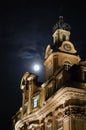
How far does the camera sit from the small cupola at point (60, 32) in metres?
65.6

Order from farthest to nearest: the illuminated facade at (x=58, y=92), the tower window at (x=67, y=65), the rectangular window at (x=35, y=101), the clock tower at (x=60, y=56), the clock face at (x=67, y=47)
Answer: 1. the clock face at (x=67, y=47)
2. the clock tower at (x=60, y=56)
3. the rectangular window at (x=35, y=101)
4. the tower window at (x=67, y=65)
5. the illuminated facade at (x=58, y=92)

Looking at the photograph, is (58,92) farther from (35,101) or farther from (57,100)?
(35,101)

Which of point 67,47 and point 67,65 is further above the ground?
point 67,47

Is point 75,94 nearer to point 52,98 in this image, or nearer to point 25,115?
point 52,98

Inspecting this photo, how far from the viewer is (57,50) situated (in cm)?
6194

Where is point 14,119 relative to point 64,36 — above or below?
below

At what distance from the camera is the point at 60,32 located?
2601 inches

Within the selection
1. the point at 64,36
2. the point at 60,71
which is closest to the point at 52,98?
the point at 60,71

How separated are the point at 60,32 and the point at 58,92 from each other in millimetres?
17098

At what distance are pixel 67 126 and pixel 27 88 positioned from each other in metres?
17.7

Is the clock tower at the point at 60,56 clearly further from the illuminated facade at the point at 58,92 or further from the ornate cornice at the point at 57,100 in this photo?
the ornate cornice at the point at 57,100

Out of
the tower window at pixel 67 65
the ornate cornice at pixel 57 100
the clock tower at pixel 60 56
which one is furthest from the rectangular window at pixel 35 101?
the tower window at pixel 67 65

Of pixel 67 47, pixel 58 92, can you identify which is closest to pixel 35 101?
pixel 67 47

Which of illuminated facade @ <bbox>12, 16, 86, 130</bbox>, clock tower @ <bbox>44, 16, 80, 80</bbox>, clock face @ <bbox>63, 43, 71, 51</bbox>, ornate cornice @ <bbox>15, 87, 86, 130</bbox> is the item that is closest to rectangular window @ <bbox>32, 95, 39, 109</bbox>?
illuminated facade @ <bbox>12, 16, 86, 130</bbox>
